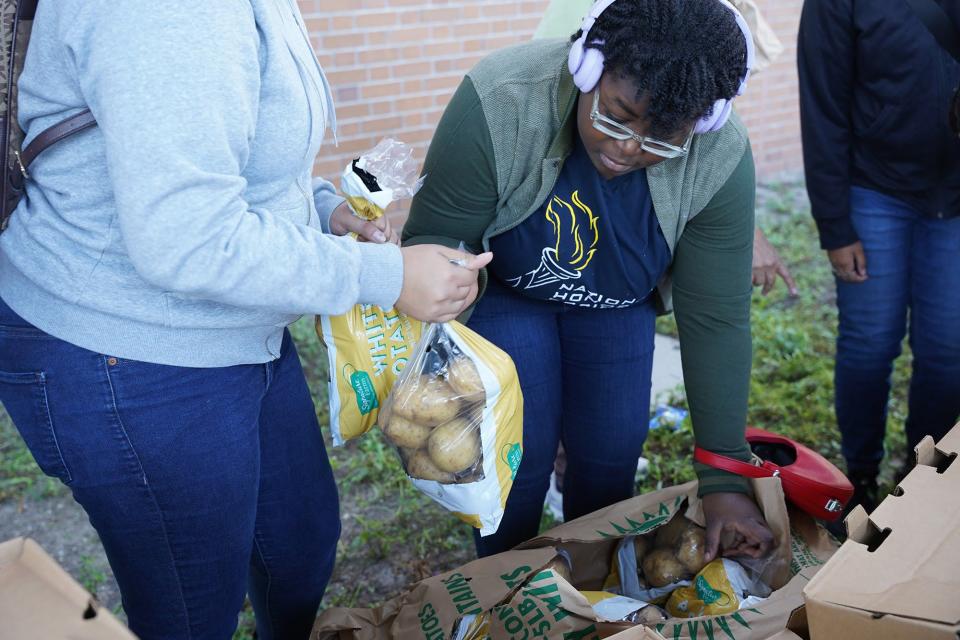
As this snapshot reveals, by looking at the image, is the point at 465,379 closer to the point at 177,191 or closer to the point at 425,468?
the point at 425,468

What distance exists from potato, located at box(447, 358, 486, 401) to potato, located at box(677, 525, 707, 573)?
0.73 m

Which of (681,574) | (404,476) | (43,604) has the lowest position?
(404,476)

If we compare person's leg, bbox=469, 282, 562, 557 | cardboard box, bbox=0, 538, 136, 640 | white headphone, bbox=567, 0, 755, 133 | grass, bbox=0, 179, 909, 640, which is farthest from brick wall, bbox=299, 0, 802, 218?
cardboard box, bbox=0, 538, 136, 640

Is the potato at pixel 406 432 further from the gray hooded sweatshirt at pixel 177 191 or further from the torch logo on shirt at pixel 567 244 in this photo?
the torch logo on shirt at pixel 567 244

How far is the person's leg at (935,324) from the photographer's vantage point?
8.93ft

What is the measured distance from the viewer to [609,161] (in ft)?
6.02

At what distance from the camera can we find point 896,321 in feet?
9.56

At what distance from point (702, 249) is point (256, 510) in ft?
3.58

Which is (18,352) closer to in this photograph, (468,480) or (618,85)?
(468,480)

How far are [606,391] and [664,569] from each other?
44 centimetres

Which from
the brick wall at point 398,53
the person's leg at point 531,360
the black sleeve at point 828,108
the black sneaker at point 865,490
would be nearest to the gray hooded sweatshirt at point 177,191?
the person's leg at point 531,360

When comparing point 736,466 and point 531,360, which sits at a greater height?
point 531,360

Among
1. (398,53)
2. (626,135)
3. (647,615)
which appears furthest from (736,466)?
(398,53)

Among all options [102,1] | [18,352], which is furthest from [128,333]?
[102,1]
